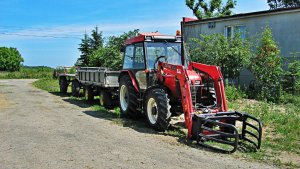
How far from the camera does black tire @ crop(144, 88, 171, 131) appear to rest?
852 cm

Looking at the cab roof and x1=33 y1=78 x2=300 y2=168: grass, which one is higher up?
the cab roof

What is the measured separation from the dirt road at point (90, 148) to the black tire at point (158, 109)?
0.32 meters

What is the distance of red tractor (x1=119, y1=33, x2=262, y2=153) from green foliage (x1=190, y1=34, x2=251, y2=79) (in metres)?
6.46

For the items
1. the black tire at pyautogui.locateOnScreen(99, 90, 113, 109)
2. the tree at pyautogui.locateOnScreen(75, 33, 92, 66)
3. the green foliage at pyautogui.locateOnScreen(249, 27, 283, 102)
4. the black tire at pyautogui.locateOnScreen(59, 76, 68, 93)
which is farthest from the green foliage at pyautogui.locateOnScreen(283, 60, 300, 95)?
the tree at pyautogui.locateOnScreen(75, 33, 92, 66)

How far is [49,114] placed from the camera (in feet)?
39.7

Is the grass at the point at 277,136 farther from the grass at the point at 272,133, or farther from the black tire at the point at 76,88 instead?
the black tire at the point at 76,88

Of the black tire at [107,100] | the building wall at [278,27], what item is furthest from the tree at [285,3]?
the black tire at [107,100]

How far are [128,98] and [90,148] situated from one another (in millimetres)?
3476

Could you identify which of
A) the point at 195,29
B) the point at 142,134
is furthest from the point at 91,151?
the point at 195,29

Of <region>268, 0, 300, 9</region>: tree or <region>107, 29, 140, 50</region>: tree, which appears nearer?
<region>107, 29, 140, 50</region>: tree

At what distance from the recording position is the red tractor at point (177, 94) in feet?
25.2

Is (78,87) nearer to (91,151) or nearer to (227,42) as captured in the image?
(227,42)

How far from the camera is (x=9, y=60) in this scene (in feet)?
281

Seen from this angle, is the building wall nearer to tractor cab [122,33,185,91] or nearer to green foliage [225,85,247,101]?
green foliage [225,85,247,101]
